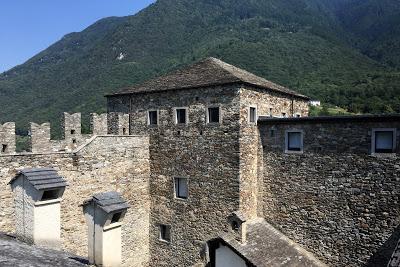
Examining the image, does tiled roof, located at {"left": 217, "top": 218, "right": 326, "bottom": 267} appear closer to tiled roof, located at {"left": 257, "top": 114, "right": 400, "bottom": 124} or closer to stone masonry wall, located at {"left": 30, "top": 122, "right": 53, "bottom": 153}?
A: tiled roof, located at {"left": 257, "top": 114, "right": 400, "bottom": 124}

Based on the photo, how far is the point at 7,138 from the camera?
13266 millimetres

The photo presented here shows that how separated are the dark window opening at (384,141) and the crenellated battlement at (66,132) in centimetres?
1084

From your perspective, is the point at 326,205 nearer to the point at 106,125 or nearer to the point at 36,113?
the point at 106,125

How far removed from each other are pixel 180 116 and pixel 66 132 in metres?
5.02

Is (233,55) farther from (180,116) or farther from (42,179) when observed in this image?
(42,179)

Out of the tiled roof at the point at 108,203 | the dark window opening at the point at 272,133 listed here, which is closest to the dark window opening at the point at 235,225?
the dark window opening at the point at 272,133

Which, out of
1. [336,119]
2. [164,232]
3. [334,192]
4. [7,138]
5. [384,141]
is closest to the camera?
[384,141]

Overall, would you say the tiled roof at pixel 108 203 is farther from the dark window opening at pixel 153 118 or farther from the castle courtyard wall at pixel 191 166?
the dark window opening at pixel 153 118

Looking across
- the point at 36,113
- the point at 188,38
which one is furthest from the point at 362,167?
the point at 188,38

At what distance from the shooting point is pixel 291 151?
14.8 meters

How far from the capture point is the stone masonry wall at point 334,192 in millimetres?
12719

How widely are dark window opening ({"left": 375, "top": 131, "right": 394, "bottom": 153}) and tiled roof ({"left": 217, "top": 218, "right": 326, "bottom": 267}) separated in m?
4.96

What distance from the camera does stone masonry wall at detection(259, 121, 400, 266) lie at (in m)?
12.7

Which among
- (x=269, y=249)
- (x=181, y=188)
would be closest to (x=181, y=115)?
(x=181, y=188)
